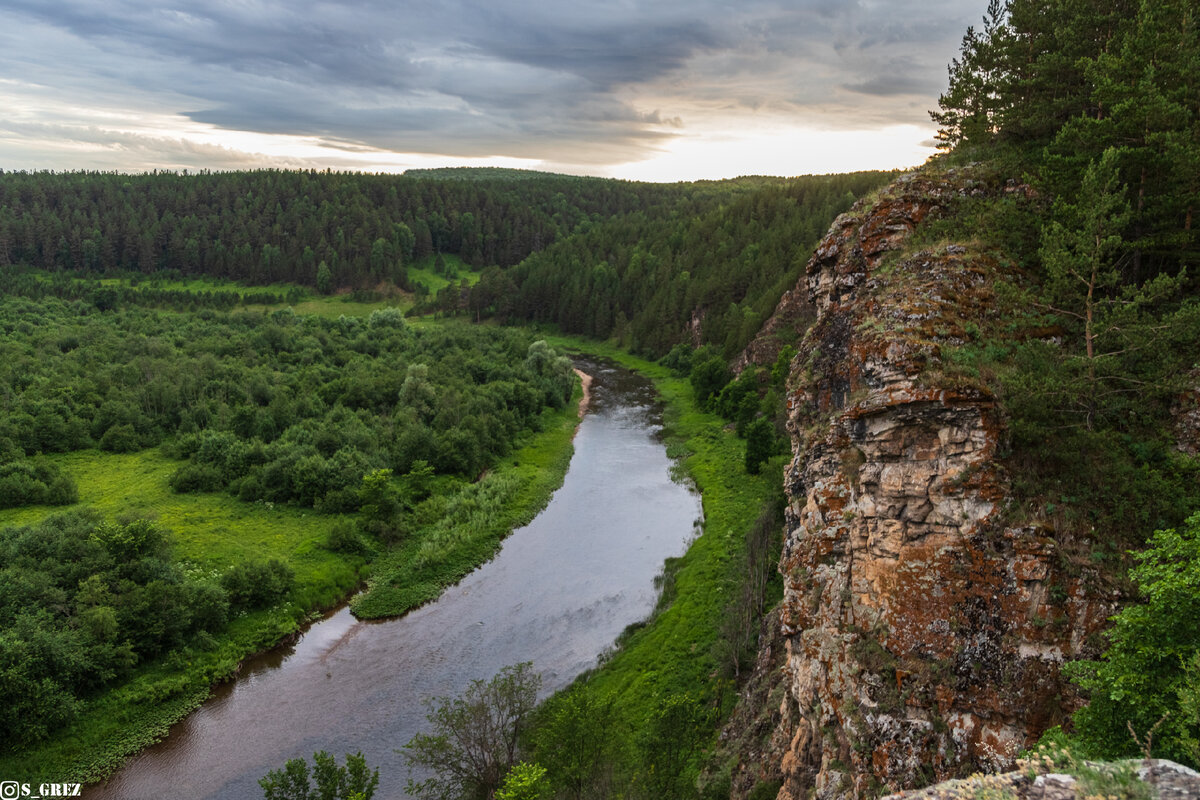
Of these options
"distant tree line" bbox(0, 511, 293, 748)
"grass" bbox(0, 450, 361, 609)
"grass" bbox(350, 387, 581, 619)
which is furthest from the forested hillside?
"distant tree line" bbox(0, 511, 293, 748)

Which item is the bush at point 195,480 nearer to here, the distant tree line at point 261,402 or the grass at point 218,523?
the distant tree line at point 261,402

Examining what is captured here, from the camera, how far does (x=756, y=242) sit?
114 meters

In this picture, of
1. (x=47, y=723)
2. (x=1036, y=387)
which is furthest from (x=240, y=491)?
(x=1036, y=387)

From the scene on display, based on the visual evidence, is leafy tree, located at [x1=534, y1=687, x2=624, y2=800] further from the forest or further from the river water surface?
the forest

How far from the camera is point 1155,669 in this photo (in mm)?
10875

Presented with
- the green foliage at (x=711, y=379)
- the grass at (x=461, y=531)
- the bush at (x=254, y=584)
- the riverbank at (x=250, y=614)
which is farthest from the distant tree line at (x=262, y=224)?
the bush at (x=254, y=584)

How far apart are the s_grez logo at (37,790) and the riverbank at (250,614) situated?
0.29m

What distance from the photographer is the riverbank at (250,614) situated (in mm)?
26141

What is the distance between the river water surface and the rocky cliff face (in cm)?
1617

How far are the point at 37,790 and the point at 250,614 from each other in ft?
37.5

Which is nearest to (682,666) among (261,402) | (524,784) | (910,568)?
(524,784)

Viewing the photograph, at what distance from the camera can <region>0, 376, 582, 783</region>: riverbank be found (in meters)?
26.1

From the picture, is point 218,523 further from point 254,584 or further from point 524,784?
point 524,784

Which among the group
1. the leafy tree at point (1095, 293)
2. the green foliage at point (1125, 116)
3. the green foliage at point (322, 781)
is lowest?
the green foliage at point (322, 781)
